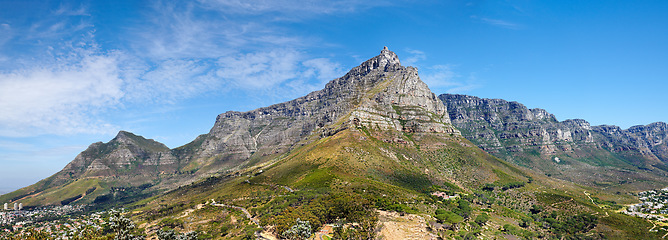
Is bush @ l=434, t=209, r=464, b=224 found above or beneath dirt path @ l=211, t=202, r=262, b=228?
beneath

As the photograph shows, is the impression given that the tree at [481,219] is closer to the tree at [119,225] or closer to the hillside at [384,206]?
the hillside at [384,206]

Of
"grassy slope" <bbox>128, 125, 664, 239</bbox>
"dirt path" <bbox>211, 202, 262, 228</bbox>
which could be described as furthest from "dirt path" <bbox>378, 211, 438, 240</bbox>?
"dirt path" <bbox>211, 202, 262, 228</bbox>

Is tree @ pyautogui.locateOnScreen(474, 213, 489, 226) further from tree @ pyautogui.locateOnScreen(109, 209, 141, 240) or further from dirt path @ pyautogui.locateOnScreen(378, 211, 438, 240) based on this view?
tree @ pyautogui.locateOnScreen(109, 209, 141, 240)

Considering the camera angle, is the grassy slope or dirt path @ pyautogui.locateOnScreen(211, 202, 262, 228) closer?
dirt path @ pyautogui.locateOnScreen(211, 202, 262, 228)

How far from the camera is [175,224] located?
145 m

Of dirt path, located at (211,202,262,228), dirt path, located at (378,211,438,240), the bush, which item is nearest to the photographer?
dirt path, located at (378,211,438,240)

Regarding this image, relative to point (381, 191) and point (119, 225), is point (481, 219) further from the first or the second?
point (119, 225)

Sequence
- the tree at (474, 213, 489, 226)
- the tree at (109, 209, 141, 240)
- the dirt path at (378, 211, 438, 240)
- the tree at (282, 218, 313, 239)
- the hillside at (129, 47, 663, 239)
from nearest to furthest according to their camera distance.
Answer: the tree at (109, 209, 141, 240) < the tree at (282, 218, 313, 239) < the dirt path at (378, 211, 438, 240) < the hillside at (129, 47, 663, 239) < the tree at (474, 213, 489, 226)

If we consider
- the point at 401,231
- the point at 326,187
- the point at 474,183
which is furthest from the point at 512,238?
the point at 474,183

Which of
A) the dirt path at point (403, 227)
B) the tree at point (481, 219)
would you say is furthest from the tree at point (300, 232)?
the tree at point (481, 219)

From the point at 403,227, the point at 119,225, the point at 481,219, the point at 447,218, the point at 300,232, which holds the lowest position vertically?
the point at 481,219

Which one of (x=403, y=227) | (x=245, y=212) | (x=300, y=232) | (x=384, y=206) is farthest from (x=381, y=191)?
(x=245, y=212)

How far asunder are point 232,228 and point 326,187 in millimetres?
44801

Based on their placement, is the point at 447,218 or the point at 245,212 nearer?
the point at 447,218
